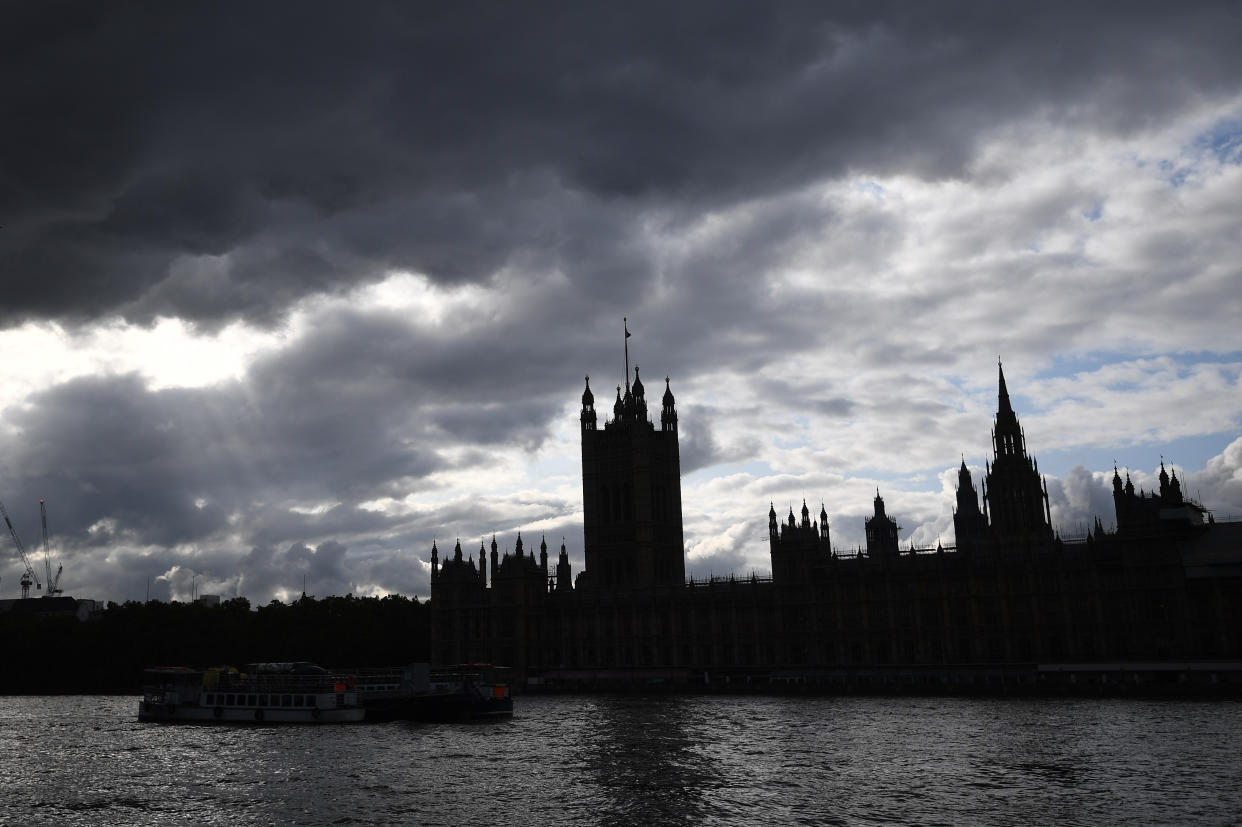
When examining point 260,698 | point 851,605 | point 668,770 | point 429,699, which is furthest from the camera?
point 851,605

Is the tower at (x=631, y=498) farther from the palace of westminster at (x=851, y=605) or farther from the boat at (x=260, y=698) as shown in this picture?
the boat at (x=260, y=698)

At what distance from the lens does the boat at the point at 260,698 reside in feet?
340

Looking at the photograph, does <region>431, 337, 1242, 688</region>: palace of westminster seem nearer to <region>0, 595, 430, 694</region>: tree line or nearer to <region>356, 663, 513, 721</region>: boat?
<region>0, 595, 430, 694</region>: tree line

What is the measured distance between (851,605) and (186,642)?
113 m

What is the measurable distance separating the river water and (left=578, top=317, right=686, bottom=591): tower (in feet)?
263

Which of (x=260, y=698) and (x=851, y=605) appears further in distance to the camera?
(x=851, y=605)

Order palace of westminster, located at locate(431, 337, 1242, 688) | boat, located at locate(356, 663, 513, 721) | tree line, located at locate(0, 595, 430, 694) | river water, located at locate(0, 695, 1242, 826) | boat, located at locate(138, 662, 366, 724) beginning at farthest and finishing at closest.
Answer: tree line, located at locate(0, 595, 430, 694) < palace of westminster, located at locate(431, 337, 1242, 688) < boat, located at locate(356, 663, 513, 721) < boat, located at locate(138, 662, 366, 724) < river water, located at locate(0, 695, 1242, 826)

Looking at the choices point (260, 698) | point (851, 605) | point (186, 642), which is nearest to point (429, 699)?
point (260, 698)

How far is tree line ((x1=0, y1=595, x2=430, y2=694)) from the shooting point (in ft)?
594

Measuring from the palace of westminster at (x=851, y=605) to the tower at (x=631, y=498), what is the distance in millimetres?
391

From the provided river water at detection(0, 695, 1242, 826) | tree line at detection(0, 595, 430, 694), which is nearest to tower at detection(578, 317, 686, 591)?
tree line at detection(0, 595, 430, 694)

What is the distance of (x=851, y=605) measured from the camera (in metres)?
141

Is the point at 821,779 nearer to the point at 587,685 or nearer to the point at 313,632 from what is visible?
the point at 587,685

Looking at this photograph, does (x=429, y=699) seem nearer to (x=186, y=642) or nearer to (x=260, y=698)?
(x=260, y=698)
